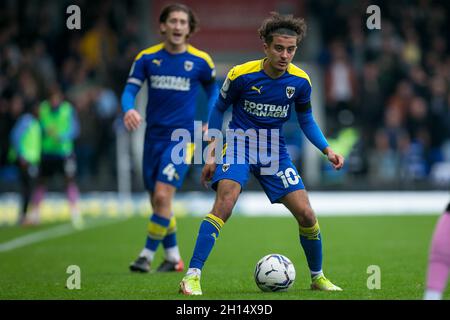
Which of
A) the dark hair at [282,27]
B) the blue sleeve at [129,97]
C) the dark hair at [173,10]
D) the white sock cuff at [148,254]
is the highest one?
the dark hair at [173,10]

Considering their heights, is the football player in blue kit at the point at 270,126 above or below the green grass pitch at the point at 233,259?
above

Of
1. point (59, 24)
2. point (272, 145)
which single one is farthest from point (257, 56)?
point (272, 145)

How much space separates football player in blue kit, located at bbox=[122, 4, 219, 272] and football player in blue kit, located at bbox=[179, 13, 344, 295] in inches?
76.4

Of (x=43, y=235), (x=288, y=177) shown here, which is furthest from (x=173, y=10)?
(x=43, y=235)

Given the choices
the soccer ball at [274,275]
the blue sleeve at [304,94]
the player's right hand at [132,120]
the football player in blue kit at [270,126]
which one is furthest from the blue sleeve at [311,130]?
the player's right hand at [132,120]

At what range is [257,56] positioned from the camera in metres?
25.5

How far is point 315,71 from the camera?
24.9 meters

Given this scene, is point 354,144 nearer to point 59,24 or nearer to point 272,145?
point 59,24

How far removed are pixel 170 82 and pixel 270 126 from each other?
88.5 inches

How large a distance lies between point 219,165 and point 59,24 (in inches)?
681

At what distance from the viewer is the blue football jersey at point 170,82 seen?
10.4 metres

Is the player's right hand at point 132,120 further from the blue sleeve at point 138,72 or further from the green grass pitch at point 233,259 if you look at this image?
the green grass pitch at point 233,259

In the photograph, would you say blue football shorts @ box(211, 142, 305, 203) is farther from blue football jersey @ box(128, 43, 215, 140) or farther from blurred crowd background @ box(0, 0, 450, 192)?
blurred crowd background @ box(0, 0, 450, 192)

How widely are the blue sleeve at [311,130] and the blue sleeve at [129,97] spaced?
1941mm
